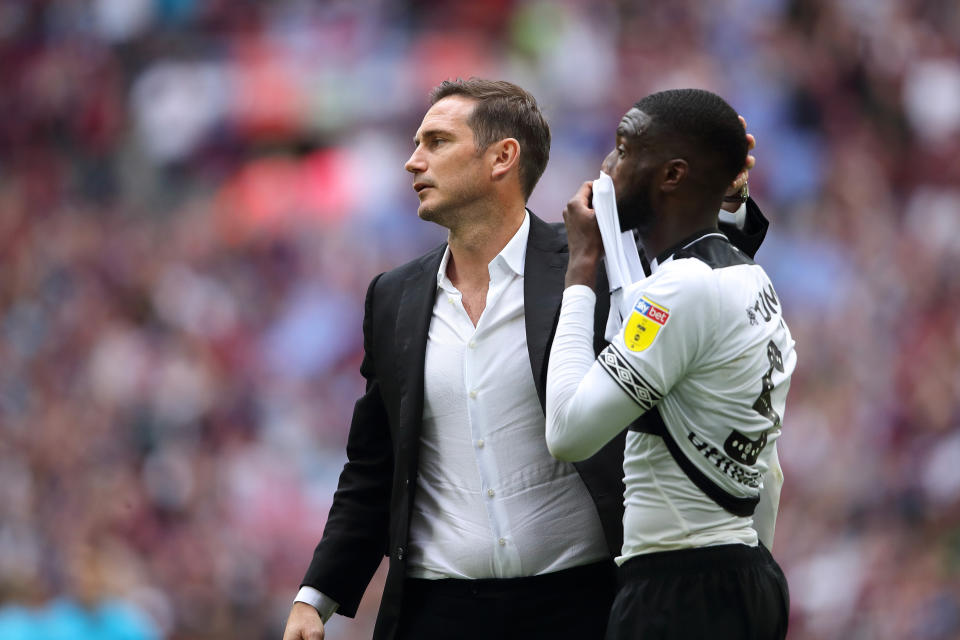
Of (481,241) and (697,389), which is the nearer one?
(697,389)

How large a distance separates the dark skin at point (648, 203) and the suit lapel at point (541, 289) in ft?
1.73

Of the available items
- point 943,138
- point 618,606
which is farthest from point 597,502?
point 943,138

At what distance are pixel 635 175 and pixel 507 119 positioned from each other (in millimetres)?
978

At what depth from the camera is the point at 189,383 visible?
463 inches

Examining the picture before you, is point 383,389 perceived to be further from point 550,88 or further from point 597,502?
point 550,88

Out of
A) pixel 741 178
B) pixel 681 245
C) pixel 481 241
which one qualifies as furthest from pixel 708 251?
pixel 481 241

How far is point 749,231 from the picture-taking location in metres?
3.98

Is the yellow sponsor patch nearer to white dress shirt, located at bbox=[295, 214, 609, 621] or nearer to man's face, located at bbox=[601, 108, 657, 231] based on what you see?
man's face, located at bbox=[601, 108, 657, 231]

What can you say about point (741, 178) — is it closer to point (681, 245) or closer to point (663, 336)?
point (681, 245)

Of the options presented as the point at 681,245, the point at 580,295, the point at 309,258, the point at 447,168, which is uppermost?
the point at 309,258

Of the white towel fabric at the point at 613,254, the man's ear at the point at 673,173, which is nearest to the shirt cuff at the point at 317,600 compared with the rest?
the white towel fabric at the point at 613,254

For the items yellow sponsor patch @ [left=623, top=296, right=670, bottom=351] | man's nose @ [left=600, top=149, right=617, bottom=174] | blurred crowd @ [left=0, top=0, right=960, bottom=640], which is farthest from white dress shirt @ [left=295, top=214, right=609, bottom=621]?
blurred crowd @ [left=0, top=0, right=960, bottom=640]

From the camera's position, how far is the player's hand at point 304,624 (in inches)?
167

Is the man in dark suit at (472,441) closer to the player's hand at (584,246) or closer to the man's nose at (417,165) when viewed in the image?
the man's nose at (417,165)
